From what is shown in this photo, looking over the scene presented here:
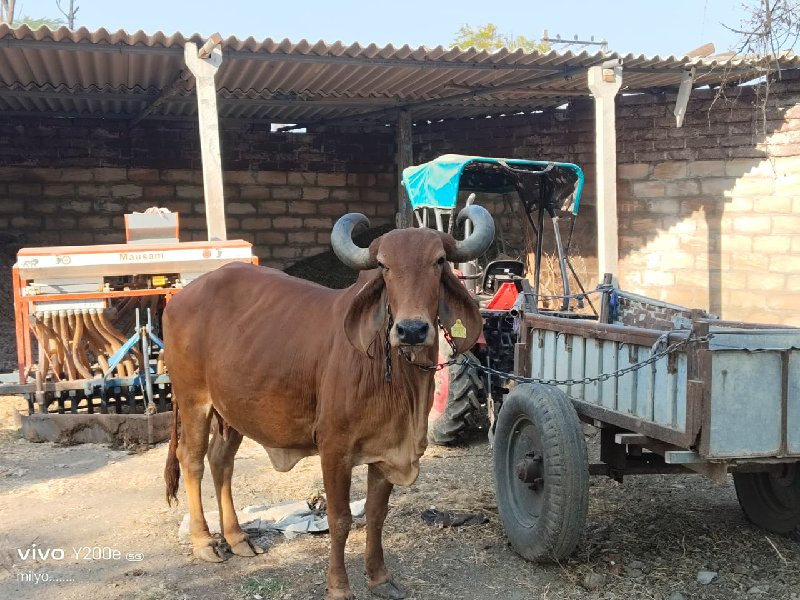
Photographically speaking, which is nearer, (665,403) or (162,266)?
(665,403)

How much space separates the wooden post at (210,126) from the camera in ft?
27.4

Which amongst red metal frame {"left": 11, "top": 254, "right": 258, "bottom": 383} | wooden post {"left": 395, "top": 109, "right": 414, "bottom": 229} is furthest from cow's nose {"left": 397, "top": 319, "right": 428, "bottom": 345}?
wooden post {"left": 395, "top": 109, "right": 414, "bottom": 229}

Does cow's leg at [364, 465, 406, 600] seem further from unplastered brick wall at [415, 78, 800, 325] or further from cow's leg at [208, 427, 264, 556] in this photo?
unplastered brick wall at [415, 78, 800, 325]

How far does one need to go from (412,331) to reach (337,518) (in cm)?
117

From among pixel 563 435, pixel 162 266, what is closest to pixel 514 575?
pixel 563 435

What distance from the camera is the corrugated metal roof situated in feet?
28.4

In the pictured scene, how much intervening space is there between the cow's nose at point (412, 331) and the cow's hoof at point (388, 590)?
1451mm

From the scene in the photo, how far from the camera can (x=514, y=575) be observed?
407 cm

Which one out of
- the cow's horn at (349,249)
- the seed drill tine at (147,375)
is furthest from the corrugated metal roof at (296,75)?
the cow's horn at (349,249)

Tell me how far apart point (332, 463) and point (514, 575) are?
3.86 feet

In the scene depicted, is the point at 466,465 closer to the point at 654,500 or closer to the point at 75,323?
the point at 654,500

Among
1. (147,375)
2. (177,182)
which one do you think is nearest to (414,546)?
(147,375)

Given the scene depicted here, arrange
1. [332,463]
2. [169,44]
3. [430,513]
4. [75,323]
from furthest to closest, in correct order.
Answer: [169,44] < [75,323] < [430,513] < [332,463]
